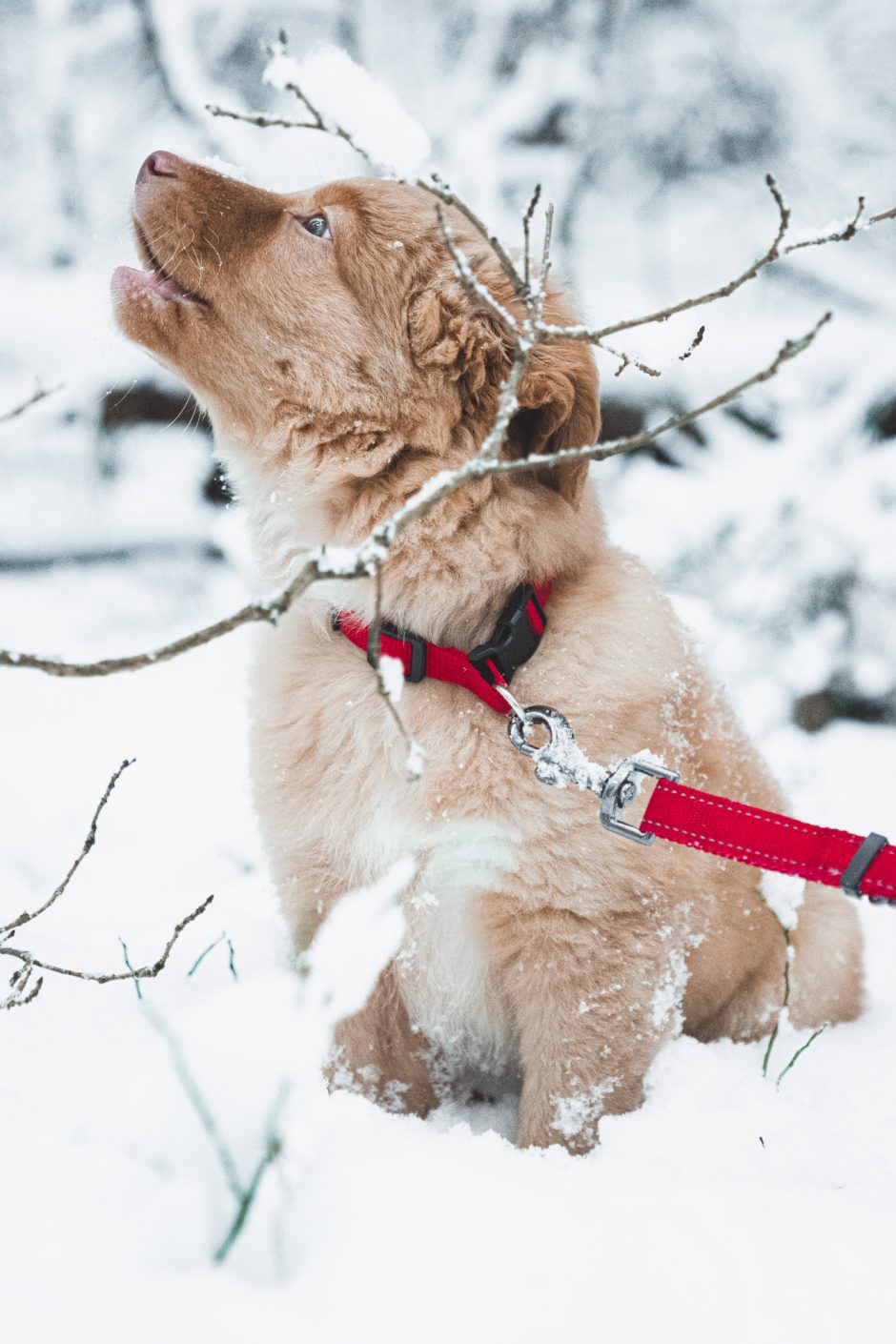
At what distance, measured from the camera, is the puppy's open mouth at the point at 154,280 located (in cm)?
193

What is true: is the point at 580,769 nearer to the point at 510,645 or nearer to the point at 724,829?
the point at 724,829

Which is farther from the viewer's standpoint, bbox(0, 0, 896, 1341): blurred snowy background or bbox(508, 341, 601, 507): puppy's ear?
bbox(0, 0, 896, 1341): blurred snowy background

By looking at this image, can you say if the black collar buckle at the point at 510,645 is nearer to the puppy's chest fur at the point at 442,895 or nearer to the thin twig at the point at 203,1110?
the puppy's chest fur at the point at 442,895

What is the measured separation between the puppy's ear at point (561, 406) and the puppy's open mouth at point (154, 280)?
0.62 m

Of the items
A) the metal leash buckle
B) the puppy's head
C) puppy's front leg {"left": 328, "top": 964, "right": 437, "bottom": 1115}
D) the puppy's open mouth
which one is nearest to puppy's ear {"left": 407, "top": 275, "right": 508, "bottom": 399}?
the puppy's head

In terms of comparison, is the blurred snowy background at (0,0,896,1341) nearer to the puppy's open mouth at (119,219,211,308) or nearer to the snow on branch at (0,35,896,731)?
the puppy's open mouth at (119,219,211,308)

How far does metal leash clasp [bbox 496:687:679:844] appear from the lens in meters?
1.54

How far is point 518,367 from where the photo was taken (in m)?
1.05

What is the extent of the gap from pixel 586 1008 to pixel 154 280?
150 centimetres

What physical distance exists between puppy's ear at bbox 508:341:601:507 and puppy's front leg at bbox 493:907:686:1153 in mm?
753

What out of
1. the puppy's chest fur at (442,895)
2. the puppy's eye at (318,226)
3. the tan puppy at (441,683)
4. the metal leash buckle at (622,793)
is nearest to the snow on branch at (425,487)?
the metal leash buckle at (622,793)

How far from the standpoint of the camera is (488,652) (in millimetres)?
1868

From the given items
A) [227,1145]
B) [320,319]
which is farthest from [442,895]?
[320,319]

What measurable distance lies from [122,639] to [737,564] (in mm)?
3101
